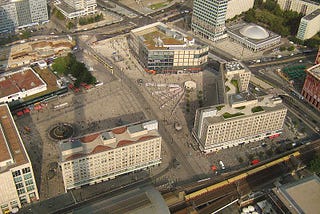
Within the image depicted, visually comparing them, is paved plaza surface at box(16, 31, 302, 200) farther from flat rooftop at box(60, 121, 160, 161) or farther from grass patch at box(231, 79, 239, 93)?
flat rooftop at box(60, 121, 160, 161)

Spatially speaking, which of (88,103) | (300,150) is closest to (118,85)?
(88,103)

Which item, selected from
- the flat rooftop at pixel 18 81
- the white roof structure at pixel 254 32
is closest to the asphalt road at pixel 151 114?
the flat rooftop at pixel 18 81

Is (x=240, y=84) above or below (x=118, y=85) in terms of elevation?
above

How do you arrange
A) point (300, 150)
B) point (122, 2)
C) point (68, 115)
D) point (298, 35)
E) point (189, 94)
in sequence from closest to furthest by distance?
point (300, 150), point (68, 115), point (189, 94), point (298, 35), point (122, 2)

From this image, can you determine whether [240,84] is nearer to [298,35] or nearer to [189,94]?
[189,94]

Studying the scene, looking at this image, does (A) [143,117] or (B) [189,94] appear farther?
(B) [189,94]

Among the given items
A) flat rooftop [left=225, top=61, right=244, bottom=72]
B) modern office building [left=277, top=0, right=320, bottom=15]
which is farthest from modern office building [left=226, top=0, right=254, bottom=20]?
flat rooftop [left=225, top=61, right=244, bottom=72]

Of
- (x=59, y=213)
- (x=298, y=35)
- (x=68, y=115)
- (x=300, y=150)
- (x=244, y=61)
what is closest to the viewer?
(x=59, y=213)
